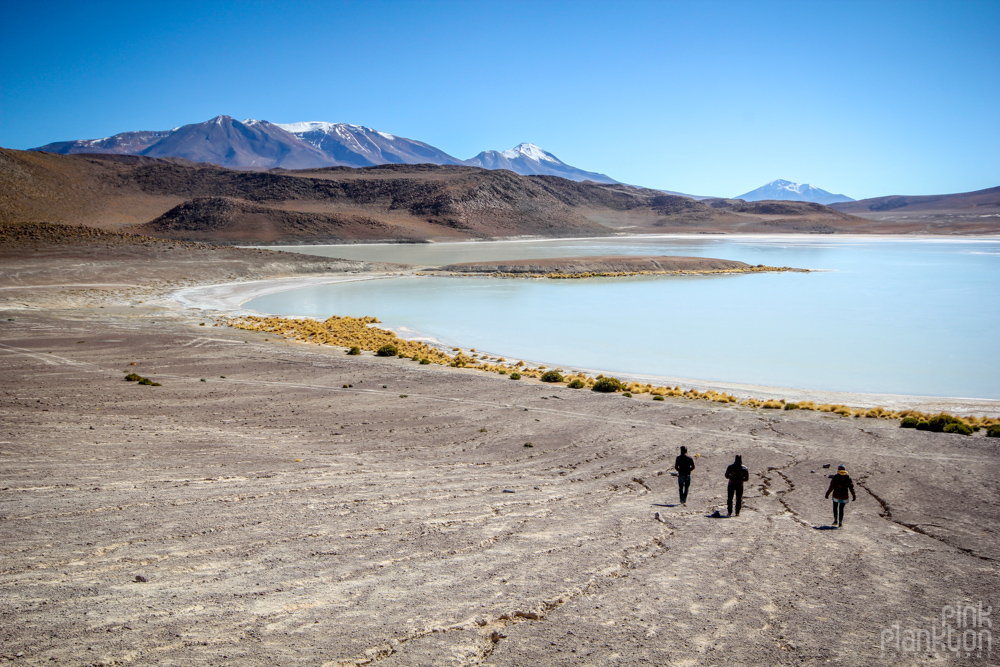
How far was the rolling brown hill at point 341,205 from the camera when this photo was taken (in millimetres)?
85519

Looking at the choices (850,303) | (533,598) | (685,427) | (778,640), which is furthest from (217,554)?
(850,303)

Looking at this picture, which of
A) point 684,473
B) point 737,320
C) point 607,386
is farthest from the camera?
point 737,320

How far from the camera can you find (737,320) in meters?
28.4

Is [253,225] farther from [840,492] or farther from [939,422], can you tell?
[840,492]

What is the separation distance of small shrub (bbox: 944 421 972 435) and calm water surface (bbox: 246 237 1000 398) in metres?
4.35

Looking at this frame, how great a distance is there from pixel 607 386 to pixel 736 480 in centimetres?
782

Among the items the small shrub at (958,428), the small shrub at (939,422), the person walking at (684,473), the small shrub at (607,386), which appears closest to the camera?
the person walking at (684,473)

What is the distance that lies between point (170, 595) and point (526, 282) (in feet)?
142

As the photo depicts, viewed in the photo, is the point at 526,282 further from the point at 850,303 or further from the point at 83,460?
the point at 83,460

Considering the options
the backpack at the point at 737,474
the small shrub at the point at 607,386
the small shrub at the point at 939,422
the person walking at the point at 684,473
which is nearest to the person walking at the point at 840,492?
the backpack at the point at 737,474

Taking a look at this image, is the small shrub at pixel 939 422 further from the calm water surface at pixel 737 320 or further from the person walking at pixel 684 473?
the person walking at pixel 684 473

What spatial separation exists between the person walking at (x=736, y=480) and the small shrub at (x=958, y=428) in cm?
687

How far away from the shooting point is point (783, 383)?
17.4 meters

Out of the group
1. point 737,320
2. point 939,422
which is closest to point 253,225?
point 737,320
